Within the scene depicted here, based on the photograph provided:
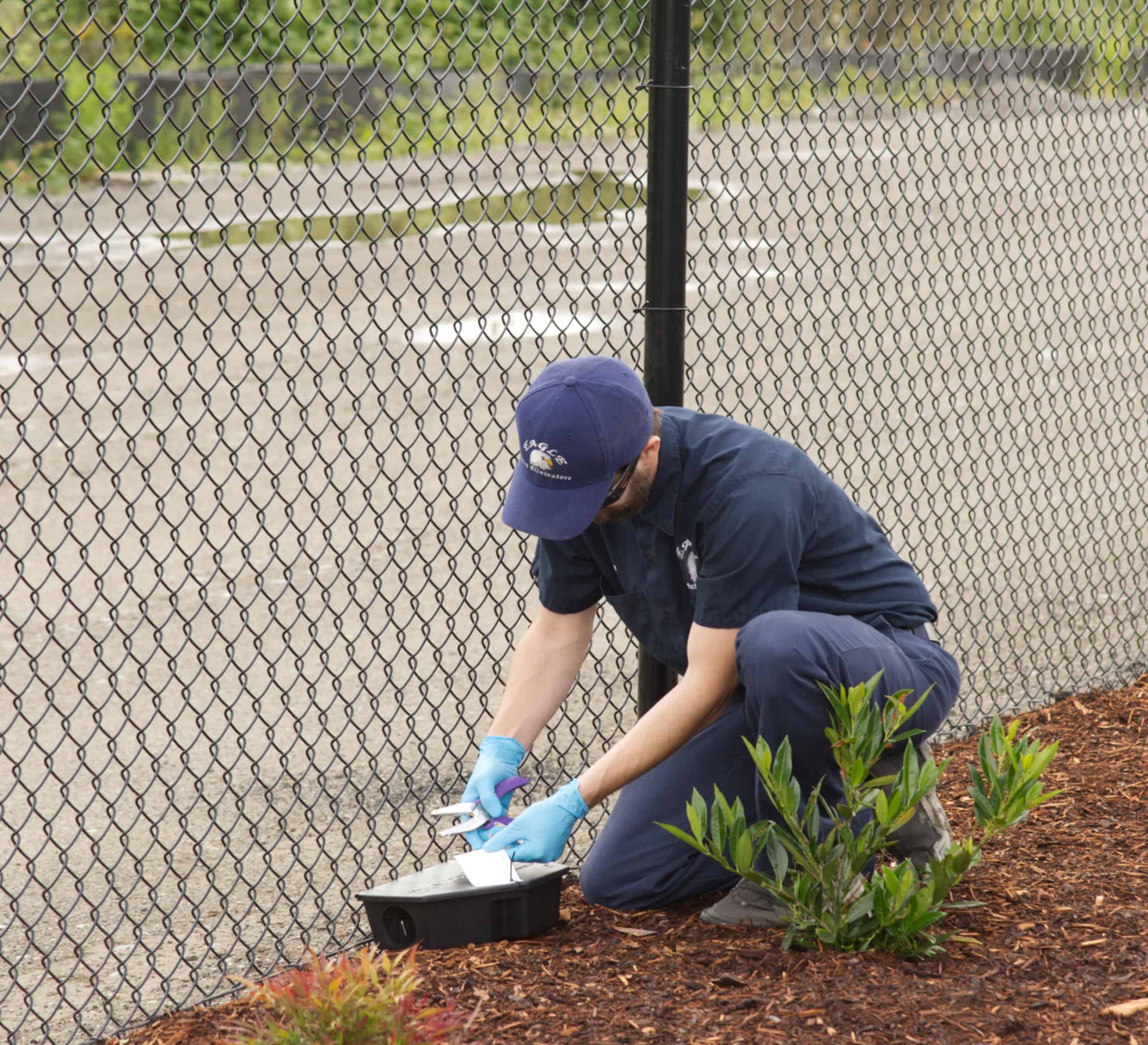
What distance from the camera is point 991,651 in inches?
209

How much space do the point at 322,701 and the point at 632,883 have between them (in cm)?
220

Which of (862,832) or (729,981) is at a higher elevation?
(862,832)

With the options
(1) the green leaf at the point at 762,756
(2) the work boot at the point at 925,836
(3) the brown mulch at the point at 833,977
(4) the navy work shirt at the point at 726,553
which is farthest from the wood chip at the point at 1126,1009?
(4) the navy work shirt at the point at 726,553

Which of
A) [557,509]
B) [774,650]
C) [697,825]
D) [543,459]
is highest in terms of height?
[543,459]

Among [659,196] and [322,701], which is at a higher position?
[659,196]

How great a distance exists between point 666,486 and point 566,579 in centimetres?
42

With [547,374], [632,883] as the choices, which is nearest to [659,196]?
[547,374]

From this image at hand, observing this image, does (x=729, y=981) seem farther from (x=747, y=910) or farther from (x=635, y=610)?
(x=635, y=610)

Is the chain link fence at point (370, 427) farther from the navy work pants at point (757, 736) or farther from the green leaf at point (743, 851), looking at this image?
the green leaf at point (743, 851)

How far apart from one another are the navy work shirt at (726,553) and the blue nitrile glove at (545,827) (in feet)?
1.55

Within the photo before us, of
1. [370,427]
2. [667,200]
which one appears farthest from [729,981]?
[667,200]

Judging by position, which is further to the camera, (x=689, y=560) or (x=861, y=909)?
(x=689, y=560)

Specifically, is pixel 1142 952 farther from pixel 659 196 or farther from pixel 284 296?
pixel 284 296

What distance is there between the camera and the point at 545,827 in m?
2.76
